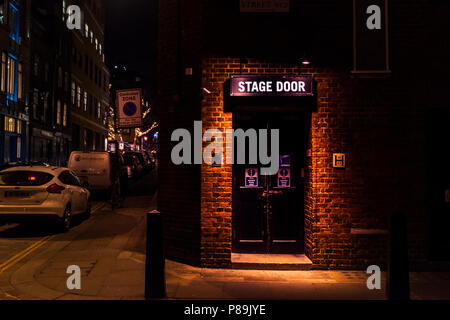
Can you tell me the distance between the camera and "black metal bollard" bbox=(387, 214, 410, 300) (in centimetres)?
540

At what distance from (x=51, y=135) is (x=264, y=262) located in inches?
1248

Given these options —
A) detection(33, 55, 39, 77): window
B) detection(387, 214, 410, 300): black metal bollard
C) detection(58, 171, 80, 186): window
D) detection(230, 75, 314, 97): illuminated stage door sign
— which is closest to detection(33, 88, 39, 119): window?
detection(33, 55, 39, 77): window

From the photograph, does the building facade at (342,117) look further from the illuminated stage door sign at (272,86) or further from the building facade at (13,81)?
the building facade at (13,81)

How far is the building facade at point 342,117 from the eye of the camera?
24.8ft

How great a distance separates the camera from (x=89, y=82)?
4709 centimetres

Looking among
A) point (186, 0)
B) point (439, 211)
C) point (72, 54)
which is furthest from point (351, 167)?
point (72, 54)

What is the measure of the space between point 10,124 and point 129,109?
736 inches

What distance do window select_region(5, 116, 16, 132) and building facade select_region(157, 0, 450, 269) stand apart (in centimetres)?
2282

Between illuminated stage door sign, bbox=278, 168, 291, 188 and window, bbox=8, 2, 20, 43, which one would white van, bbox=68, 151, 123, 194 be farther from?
window, bbox=8, 2, 20, 43

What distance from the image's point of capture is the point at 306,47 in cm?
762

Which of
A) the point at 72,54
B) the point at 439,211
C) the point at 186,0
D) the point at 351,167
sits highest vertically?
the point at 72,54

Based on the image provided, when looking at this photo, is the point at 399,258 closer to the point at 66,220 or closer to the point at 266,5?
the point at 266,5

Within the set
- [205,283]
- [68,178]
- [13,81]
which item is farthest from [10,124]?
[205,283]
